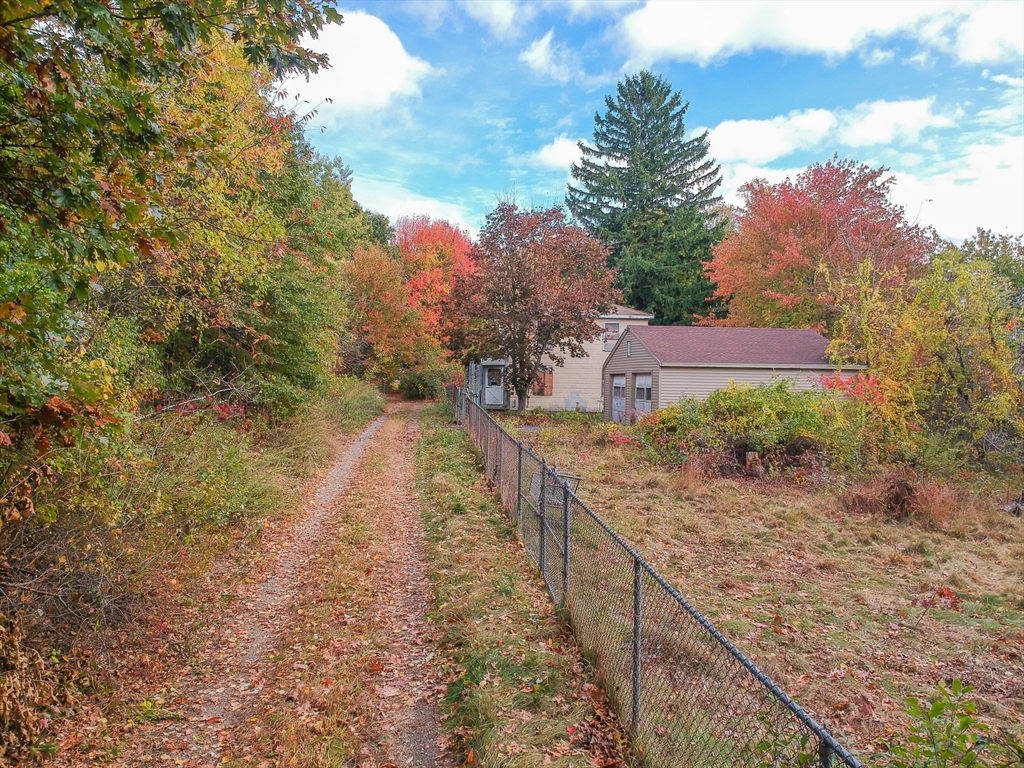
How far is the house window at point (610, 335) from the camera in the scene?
3048cm

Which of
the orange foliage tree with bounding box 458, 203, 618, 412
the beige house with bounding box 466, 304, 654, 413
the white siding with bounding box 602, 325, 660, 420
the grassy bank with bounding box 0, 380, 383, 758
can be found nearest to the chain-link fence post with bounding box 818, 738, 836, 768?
the grassy bank with bounding box 0, 380, 383, 758

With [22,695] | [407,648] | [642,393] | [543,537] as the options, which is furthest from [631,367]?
[22,695]

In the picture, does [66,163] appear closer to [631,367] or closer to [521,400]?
[631,367]

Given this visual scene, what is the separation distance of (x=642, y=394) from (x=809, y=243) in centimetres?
1223

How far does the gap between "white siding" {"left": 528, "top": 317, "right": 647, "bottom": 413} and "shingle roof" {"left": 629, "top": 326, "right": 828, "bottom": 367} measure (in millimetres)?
5692

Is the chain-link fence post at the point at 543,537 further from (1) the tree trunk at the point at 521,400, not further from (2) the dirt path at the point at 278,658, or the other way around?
(1) the tree trunk at the point at 521,400

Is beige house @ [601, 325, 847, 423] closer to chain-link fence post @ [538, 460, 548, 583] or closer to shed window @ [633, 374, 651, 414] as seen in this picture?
shed window @ [633, 374, 651, 414]

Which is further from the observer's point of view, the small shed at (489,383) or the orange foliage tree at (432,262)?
the orange foliage tree at (432,262)

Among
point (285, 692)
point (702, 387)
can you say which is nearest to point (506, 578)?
point (285, 692)

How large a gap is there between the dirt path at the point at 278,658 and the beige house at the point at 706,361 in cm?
1480

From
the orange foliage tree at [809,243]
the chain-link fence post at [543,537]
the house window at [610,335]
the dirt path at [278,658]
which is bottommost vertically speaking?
the dirt path at [278,658]

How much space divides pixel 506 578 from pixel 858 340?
14.2 m

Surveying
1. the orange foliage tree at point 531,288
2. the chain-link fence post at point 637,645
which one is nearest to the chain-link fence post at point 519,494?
the chain-link fence post at point 637,645

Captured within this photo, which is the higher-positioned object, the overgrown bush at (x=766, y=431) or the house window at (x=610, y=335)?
the house window at (x=610, y=335)
